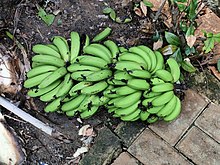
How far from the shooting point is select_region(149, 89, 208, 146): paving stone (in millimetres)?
3363

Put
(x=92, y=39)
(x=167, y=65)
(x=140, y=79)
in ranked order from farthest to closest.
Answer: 1. (x=92, y=39)
2. (x=167, y=65)
3. (x=140, y=79)

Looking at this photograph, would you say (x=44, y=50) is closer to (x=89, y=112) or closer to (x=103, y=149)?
(x=89, y=112)

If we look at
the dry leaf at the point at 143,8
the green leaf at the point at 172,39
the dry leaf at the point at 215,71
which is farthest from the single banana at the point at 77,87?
the dry leaf at the point at 215,71

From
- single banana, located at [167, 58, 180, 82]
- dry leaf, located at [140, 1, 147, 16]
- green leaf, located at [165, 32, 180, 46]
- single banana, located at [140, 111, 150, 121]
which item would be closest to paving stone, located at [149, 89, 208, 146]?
single banana, located at [140, 111, 150, 121]

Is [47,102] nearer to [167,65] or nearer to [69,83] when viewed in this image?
[69,83]

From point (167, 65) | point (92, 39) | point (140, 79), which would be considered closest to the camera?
point (140, 79)

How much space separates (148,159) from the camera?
327 cm

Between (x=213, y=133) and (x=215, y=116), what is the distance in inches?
5.1

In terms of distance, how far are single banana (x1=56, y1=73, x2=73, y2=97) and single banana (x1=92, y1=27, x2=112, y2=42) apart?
409 mm

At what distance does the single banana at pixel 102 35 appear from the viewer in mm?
3510

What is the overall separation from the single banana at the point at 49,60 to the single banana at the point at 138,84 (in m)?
0.51

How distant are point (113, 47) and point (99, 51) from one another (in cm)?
15

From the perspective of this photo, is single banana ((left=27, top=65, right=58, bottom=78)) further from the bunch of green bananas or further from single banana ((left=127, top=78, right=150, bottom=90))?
single banana ((left=127, top=78, right=150, bottom=90))

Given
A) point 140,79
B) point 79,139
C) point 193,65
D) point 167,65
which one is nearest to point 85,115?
point 79,139
